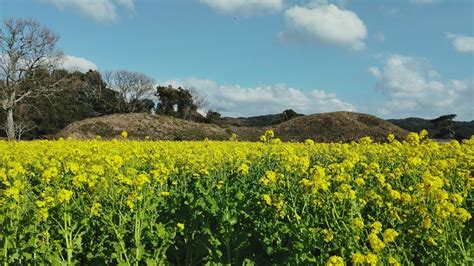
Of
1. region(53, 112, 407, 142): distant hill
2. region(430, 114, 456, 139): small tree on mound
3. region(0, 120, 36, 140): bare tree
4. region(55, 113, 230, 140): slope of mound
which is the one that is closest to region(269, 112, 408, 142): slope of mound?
region(53, 112, 407, 142): distant hill

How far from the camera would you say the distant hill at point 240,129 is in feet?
93.6

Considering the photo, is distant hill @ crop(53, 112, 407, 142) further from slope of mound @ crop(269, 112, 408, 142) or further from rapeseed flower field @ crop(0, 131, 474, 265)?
rapeseed flower field @ crop(0, 131, 474, 265)

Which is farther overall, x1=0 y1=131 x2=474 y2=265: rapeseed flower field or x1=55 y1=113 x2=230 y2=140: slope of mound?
x1=55 y1=113 x2=230 y2=140: slope of mound

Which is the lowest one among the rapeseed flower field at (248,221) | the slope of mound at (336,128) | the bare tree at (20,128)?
the rapeseed flower field at (248,221)

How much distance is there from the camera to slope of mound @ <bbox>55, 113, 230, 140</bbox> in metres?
28.4

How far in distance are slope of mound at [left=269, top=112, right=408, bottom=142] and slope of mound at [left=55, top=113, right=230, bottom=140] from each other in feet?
14.4

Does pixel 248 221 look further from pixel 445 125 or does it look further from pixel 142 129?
pixel 142 129

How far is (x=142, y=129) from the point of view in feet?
97.5

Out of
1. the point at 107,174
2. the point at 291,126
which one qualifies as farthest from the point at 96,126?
the point at 107,174

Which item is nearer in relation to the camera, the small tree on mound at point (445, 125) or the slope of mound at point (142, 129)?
the small tree on mound at point (445, 125)

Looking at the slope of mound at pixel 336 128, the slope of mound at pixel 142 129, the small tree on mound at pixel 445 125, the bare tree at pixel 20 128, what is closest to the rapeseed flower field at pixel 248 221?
the slope of mound at pixel 142 129

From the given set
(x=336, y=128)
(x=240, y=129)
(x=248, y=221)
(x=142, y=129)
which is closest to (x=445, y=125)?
(x=336, y=128)

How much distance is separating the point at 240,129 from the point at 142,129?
6869mm

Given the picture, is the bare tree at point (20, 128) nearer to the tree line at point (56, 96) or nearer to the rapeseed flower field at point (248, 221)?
the tree line at point (56, 96)
